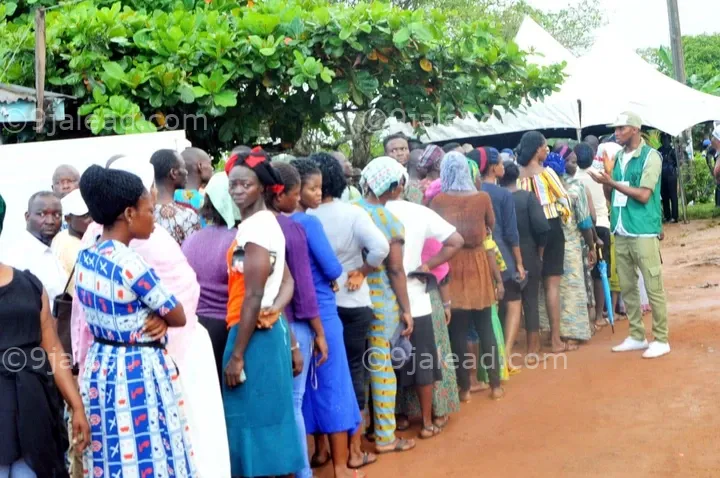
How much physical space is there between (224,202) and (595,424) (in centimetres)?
314

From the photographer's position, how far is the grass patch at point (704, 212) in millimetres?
20281

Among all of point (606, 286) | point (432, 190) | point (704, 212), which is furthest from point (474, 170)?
point (704, 212)

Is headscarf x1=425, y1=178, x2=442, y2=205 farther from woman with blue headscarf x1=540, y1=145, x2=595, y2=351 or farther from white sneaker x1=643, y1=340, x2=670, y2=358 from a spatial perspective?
white sneaker x1=643, y1=340, x2=670, y2=358

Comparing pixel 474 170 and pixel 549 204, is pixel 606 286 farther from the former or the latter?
pixel 474 170

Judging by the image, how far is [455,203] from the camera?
7109 millimetres

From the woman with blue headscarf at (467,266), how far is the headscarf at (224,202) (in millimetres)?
2492

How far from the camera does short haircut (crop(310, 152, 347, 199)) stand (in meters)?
5.75

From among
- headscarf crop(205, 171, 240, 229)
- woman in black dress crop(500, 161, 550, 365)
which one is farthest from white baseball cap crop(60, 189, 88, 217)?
woman in black dress crop(500, 161, 550, 365)

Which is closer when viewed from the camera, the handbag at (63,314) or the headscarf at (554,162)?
the handbag at (63,314)

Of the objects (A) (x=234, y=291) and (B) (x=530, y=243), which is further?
(B) (x=530, y=243)

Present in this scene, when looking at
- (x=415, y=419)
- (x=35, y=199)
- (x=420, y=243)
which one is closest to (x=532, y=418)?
(x=415, y=419)

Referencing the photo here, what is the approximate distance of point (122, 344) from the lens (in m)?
3.89

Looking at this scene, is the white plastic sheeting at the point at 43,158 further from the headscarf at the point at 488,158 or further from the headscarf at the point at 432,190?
the headscarf at the point at 488,158

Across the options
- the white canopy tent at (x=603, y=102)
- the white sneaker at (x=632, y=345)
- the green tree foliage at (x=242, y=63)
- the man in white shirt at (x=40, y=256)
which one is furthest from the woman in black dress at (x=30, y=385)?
the white canopy tent at (x=603, y=102)
